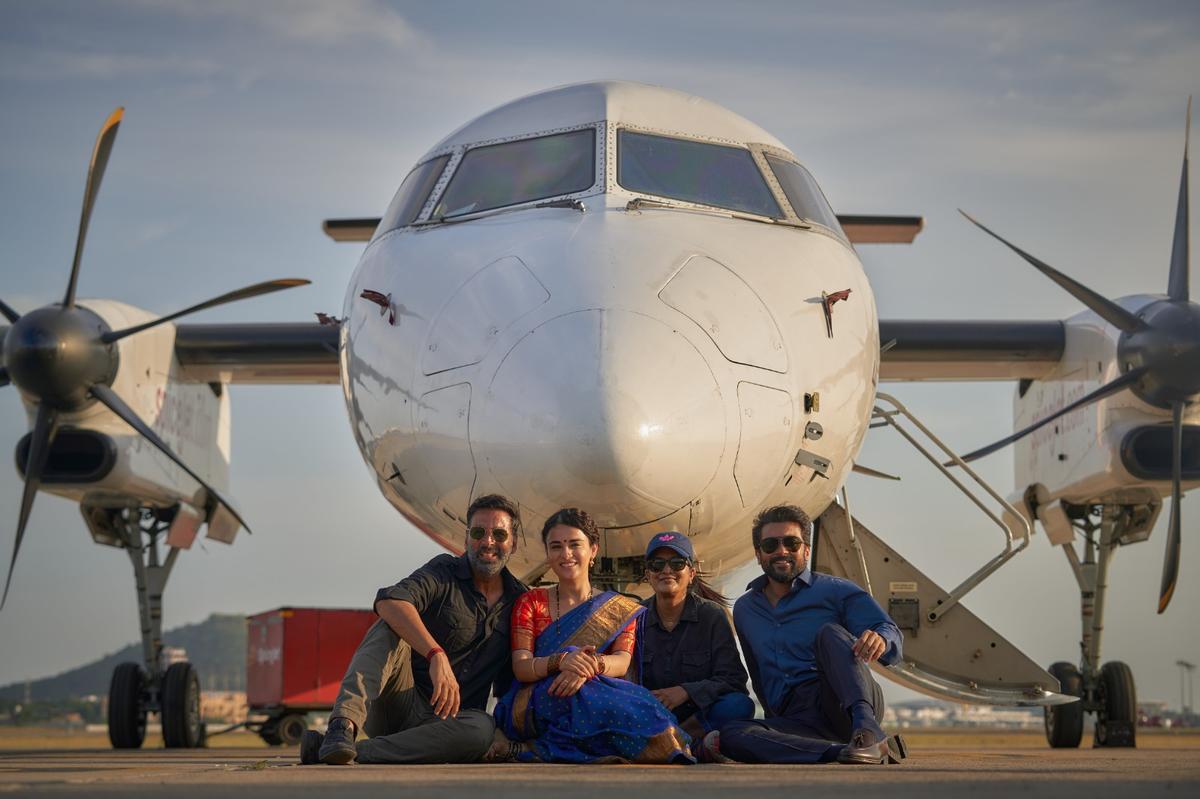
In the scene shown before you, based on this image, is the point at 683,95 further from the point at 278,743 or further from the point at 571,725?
the point at 278,743

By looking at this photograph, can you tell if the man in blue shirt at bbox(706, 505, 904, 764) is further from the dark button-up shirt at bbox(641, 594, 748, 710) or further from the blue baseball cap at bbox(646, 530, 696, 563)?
the blue baseball cap at bbox(646, 530, 696, 563)

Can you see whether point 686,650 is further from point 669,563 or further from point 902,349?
point 902,349

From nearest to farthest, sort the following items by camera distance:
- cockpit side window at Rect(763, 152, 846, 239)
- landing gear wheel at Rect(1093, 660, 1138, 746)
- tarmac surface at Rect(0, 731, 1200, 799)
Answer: tarmac surface at Rect(0, 731, 1200, 799) → cockpit side window at Rect(763, 152, 846, 239) → landing gear wheel at Rect(1093, 660, 1138, 746)

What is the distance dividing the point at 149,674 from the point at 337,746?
31.6 feet

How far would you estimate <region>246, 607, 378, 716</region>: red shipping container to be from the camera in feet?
70.1

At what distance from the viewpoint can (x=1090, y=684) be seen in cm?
1435

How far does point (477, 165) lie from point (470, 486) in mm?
2716

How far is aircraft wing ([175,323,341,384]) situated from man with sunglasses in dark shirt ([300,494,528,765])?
24.1 ft

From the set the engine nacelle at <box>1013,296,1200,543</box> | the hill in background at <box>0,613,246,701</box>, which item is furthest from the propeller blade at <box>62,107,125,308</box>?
the hill in background at <box>0,613,246,701</box>

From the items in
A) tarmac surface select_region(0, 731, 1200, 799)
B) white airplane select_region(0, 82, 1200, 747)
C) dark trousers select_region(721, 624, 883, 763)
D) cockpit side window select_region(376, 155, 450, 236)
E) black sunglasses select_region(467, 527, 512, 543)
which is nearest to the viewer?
tarmac surface select_region(0, 731, 1200, 799)

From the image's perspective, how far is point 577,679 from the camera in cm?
606

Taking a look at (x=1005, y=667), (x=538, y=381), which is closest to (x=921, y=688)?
(x=1005, y=667)

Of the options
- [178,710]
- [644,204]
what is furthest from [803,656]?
[178,710]

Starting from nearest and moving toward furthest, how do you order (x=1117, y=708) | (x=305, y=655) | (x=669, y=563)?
(x=669, y=563) → (x=1117, y=708) → (x=305, y=655)
